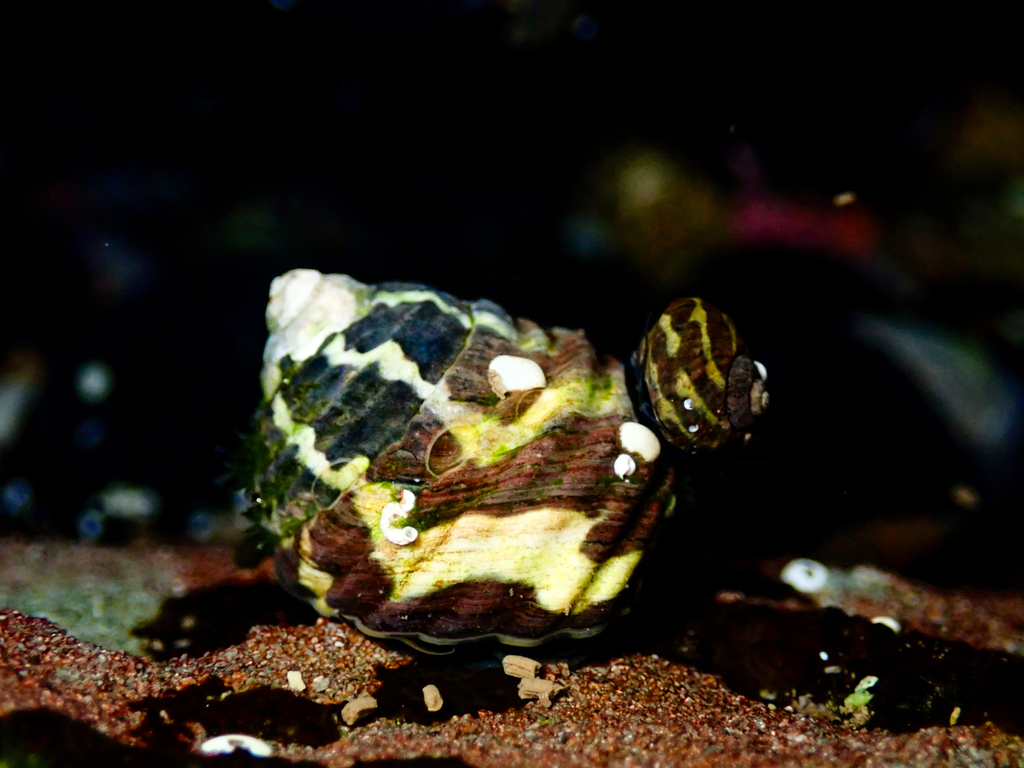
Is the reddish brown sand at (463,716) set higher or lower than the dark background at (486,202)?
lower

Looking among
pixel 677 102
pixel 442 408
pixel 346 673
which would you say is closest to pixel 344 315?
pixel 442 408

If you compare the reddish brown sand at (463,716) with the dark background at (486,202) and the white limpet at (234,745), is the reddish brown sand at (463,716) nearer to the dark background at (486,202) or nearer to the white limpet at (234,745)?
the white limpet at (234,745)

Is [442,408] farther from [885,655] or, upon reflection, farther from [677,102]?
[677,102]

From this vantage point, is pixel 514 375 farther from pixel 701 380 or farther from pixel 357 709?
pixel 357 709

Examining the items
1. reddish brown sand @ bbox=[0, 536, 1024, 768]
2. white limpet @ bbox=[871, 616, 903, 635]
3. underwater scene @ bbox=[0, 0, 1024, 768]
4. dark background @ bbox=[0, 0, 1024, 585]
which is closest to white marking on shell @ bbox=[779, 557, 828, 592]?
underwater scene @ bbox=[0, 0, 1024, 768]

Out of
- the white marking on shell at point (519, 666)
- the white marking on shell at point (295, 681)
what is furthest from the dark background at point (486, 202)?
the white marking on shell at point (295, 681)

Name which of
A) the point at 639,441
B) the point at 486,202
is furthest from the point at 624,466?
the point at 486,202
